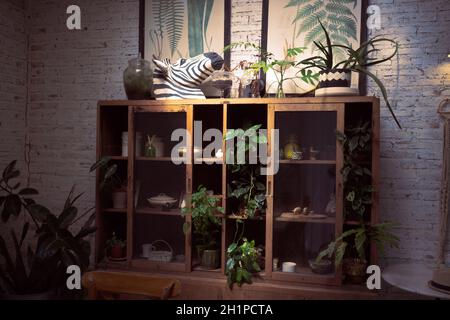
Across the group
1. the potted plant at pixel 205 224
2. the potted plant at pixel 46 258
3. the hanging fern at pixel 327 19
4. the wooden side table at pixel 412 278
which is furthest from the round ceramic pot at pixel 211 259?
the hanging fern at pixel 327 19

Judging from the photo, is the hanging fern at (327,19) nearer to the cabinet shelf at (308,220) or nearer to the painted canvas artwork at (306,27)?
the painted canvas artwork at (306,27)

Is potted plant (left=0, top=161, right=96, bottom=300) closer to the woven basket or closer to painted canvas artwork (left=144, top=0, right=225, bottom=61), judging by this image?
the woven basket

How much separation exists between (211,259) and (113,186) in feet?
3.17

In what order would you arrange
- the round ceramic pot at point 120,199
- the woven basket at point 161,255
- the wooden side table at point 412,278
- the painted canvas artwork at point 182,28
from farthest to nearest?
1. the painted canvas artwork at point 182,28
2. the round ceramic pot at point 120,199
3. the woven basket at point 161,255
4. the wooden side table at point 412,278

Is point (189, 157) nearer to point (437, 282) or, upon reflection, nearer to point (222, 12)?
point (222, 12)

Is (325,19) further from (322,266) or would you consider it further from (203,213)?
(322,266)

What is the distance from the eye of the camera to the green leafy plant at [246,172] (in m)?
3.01

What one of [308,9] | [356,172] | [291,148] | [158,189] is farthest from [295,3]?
[158,189]

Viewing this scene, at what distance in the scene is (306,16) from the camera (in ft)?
11.1

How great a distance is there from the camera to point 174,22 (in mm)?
3650

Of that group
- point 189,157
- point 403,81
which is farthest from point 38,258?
point 403,81

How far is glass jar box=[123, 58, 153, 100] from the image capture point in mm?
3334

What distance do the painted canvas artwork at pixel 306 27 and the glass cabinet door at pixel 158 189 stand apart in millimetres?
903

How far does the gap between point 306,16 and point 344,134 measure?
1100 mm
